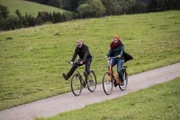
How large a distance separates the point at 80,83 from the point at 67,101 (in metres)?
1.54

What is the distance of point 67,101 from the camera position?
48.7ft

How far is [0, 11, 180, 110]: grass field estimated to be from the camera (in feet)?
65.6

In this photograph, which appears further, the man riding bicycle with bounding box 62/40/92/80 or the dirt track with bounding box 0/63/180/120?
the man riding bicycle with bounding box 62/40/92/80

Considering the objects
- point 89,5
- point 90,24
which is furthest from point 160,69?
point 89,5

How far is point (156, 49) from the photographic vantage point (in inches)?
1169

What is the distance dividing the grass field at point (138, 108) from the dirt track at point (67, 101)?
45.1 inches

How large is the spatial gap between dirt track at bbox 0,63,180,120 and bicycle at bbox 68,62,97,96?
25 cm

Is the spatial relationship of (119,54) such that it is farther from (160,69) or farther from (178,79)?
(160,69)

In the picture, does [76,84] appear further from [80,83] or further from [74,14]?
[74,14]

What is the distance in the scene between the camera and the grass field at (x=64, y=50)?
1999 centimetres

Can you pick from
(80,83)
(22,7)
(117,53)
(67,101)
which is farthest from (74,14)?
(67,101)

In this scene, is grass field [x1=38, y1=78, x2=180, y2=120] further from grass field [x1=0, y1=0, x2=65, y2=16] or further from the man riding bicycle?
grass field [x1=0, y1=0, x2=65, y2=16]

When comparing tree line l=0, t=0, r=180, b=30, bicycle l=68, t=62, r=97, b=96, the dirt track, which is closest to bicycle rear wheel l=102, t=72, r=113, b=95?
the dirt track

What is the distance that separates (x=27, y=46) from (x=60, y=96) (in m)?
17.5
